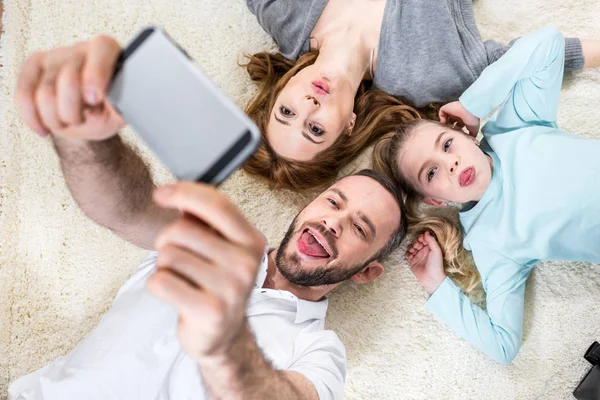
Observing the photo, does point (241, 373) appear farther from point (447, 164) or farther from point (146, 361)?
point (447, 164)

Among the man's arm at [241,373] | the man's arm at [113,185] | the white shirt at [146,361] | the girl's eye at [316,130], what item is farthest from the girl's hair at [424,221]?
the man's arm at [241,373]

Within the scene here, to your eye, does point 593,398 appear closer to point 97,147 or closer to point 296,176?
point 296,176

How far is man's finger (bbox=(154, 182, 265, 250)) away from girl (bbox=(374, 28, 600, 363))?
0.94 m

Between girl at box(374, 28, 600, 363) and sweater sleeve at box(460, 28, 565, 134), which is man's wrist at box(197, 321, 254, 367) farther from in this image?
sweater sleeve at box(460, 28, 565, 134)

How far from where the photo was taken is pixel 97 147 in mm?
776

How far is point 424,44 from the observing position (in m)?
1.49

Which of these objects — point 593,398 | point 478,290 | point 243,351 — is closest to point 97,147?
point 243,351

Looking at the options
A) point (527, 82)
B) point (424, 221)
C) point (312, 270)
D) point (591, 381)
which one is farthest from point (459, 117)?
point (591, 381)

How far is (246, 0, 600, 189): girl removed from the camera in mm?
1432

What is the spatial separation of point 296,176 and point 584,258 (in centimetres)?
83

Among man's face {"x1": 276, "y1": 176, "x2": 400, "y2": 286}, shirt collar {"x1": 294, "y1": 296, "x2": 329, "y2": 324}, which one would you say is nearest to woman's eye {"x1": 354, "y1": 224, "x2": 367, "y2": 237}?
man's face {"x1": 276, "y1": 176, "x2": 400, "y2": 286}

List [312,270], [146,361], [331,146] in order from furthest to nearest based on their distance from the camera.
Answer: [331,146] < [312,270] < [146,361]

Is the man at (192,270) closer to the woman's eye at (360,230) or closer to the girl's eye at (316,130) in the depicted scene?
the woman's eye at (360,230)

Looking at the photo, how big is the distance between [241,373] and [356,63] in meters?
1.08
